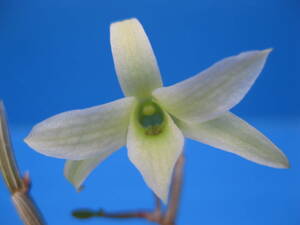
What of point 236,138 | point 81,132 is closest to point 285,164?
point 236,138

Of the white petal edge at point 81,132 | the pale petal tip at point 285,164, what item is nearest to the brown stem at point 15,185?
the white petal edge at point 81,132

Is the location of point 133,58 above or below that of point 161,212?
above

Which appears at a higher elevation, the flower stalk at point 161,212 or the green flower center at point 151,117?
the green flower center at point 151,117

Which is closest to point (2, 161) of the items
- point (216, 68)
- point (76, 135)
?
point (76, 135)

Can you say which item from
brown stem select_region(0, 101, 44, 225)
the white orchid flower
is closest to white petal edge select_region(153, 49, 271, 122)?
the white orchid flower

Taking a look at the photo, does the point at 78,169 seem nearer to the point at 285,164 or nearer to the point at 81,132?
the point at 81,132

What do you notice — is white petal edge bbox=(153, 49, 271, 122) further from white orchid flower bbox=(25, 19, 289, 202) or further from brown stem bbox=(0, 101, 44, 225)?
brown stem bbox=(0, 101, 44, 225)

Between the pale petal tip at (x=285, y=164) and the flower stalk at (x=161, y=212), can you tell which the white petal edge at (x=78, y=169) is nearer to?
the flower stalk at (x=161, y=212)
